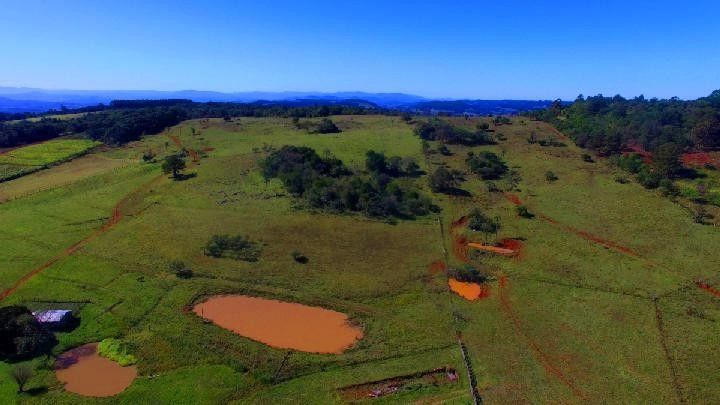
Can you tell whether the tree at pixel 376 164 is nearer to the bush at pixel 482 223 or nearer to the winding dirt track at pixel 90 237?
the bush at pixel 482 223

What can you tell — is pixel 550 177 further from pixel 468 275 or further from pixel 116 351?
pixel 116 351

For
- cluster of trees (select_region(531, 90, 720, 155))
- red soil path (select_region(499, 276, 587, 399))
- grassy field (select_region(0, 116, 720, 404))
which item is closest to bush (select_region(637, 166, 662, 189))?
grassy field (select_region(0, 116, 720, 404))

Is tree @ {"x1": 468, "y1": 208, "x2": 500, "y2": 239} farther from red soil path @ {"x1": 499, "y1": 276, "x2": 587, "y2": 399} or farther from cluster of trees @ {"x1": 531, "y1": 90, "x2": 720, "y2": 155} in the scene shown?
cluster of trees @ {"x1": 531, "y1": 90, "x2": 720, "y2": 155}

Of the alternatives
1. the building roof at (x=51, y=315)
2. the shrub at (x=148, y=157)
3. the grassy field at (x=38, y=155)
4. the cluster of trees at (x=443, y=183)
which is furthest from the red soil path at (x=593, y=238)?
the grassy field at (x=38, y=155)

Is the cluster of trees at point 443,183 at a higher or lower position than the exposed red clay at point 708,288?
higher

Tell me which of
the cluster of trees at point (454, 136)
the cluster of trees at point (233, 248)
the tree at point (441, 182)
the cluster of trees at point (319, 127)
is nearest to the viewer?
the cluster of trees at point (233, 248)

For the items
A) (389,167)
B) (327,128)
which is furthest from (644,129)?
(327,128)
